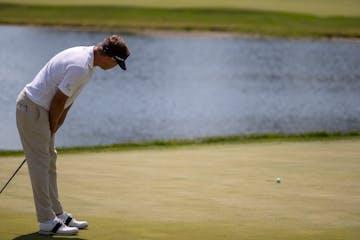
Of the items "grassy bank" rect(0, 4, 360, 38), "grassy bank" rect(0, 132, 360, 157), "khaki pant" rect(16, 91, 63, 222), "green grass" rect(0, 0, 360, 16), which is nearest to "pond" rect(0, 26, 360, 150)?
"grassy bank" rect(0, 4, 360, 38)

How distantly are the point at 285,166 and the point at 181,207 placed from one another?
2900 millimetres

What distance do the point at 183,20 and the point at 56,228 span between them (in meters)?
46.6

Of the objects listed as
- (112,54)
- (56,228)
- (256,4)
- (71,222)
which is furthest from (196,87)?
(112,54)

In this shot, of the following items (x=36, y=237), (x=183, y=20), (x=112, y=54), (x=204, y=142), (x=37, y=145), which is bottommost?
(x=183, y=20)

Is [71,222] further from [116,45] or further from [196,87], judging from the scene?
[196,87]

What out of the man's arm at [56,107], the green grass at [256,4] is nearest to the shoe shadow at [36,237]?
the man's arm at [56,107]

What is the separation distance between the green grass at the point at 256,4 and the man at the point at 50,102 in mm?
48259

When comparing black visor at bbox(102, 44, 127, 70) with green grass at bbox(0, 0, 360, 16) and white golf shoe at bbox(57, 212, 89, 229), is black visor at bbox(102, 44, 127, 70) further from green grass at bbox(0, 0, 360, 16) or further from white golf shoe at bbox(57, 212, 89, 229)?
green grass at bbox(0, 0, 360, 16)

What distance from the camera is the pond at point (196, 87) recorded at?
2359 centimetres

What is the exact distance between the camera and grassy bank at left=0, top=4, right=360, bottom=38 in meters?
53.1

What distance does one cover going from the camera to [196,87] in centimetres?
3550

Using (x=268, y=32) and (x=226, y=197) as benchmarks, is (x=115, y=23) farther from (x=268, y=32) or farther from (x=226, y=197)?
(x=226, y=197)

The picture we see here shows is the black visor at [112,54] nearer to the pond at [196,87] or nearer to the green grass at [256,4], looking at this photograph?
the pond at [196,87]

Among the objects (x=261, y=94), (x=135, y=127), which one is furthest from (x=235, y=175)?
(x=261, y=94)
